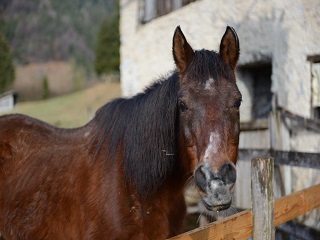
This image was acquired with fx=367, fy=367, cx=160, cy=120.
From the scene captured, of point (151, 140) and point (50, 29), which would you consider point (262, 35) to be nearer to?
point (151, 140)

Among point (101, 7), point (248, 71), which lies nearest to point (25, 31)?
point (101, 7)

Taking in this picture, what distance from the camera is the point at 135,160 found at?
2.62 meters

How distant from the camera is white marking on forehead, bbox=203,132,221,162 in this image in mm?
1969

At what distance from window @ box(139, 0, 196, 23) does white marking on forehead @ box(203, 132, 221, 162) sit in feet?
18.4

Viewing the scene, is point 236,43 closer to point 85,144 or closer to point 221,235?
point 221,235

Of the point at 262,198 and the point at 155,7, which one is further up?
the point at 155,7

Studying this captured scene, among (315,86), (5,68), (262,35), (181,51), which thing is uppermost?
(5,68)

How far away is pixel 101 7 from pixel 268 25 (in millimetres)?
106732

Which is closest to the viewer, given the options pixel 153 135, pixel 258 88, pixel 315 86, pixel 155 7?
pixel 153 135

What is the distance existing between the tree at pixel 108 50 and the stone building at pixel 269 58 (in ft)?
99.8

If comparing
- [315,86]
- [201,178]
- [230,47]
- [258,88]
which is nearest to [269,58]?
[258,88]

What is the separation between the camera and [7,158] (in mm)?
3357

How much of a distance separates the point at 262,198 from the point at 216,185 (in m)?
0.36

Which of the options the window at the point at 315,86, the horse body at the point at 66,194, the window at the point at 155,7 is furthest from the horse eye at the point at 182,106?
the window at the point at 155,7
